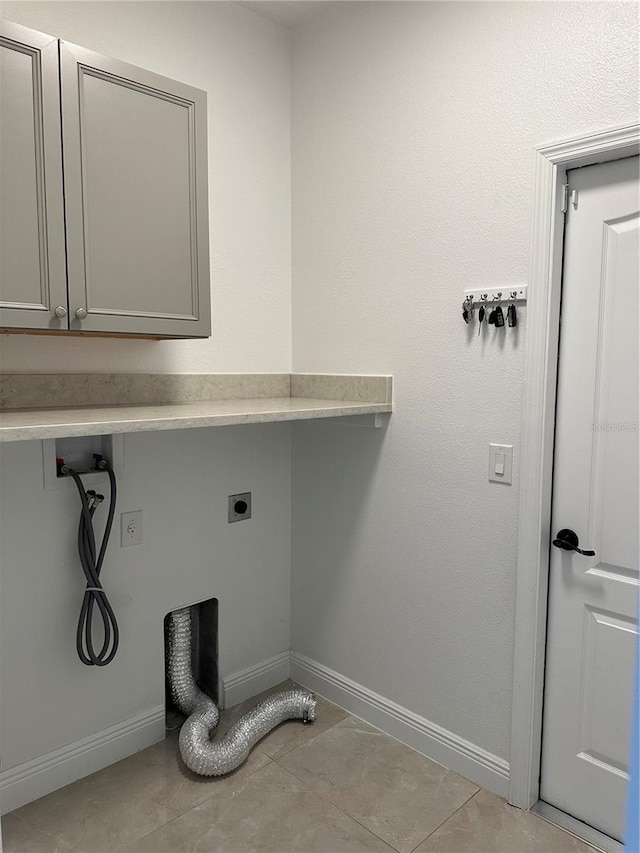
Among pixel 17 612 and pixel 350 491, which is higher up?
pixel 350 491

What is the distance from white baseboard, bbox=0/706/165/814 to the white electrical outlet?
0.66 metres

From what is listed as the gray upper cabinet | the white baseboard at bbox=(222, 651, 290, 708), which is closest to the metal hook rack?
the gray upper cabinet

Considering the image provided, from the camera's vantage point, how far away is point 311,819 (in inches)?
78.4

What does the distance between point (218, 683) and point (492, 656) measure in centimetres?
113

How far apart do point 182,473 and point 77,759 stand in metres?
1.03

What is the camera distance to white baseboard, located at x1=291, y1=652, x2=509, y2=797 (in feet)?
6.96

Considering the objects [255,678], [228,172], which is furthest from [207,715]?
[228,172]

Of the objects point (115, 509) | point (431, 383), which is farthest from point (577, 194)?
point (115, 509)

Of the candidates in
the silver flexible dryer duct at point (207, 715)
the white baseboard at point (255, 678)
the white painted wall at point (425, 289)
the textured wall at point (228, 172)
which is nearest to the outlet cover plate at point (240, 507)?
the white painted wall at point (425, 289)

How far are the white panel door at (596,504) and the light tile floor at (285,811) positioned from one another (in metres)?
0.24

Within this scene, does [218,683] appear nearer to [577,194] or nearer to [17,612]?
[17,612]

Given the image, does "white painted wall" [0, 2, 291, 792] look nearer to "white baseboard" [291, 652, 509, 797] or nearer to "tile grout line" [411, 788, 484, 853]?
"white baseboard" [291, 652, 509, 797]

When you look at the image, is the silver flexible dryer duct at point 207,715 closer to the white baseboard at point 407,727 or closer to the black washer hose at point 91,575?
the white baseboard at point 407,727

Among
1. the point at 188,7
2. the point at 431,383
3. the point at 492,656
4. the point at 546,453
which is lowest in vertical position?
the point at 492,656
